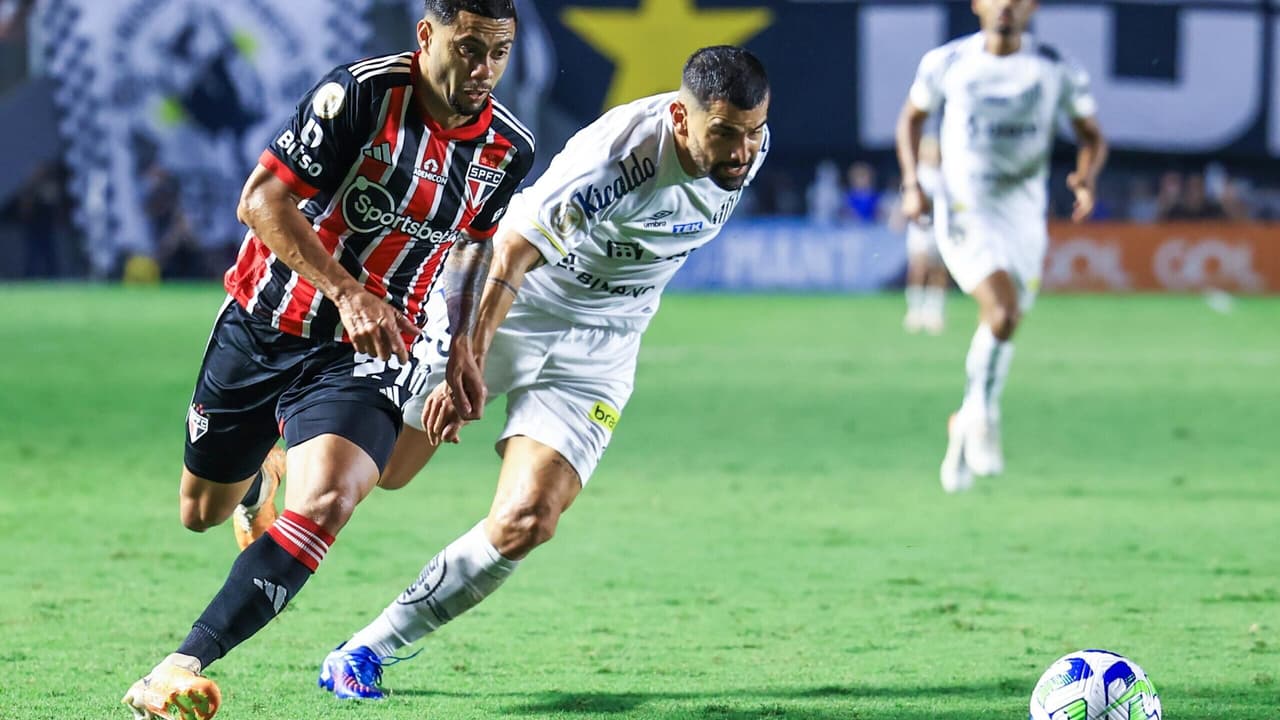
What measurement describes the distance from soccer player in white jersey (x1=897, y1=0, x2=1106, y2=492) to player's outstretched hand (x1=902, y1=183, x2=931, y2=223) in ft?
1.02

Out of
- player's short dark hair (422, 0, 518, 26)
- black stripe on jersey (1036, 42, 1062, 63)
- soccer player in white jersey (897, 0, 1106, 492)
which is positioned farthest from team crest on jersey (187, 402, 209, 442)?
black stripe on jersey (1036, 42, 1062, 63)

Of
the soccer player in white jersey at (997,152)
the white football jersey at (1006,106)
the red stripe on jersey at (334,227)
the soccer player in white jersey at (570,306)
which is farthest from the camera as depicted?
the white football jersey at (1006,106)

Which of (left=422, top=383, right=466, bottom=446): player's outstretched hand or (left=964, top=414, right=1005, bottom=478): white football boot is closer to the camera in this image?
(left=422, top=383, right=466, bottom=446): player's outstretched hand

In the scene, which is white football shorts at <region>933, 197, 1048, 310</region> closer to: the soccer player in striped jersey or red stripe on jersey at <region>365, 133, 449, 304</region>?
the soccer player in striped jersey

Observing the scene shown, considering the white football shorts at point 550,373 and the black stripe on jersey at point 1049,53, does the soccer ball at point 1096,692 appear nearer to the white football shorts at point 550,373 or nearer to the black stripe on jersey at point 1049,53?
the white football shorts at point 550,373

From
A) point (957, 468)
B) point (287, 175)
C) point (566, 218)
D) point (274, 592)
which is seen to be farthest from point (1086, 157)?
point (274, 592)

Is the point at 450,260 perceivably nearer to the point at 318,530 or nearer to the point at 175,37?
the point at 318,530

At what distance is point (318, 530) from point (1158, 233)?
24.3 metres

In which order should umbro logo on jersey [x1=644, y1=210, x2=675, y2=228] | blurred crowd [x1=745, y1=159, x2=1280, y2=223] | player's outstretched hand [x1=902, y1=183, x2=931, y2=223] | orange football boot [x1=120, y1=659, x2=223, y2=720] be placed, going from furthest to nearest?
blurred crowd [x1=745, y1=159, x2=1280, y2=223] < player's outstretched hand [x1=902, y1=183, x2=931, y2=223] < umbro logo on jersey [x1=644, y1=210, x2=675, y2=228] < orange football boot [x1=120, y1=659, x2=223, y2=720]

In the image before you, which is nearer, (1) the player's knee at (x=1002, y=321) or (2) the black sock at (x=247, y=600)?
(2) the black sock at (x=247, y=600)

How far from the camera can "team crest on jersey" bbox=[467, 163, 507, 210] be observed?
16.2ft

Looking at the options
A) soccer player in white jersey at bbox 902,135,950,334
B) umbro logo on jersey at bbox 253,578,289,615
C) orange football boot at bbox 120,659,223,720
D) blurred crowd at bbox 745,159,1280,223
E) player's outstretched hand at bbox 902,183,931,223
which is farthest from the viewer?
blurred crowd at bbox 745,159,1280,223

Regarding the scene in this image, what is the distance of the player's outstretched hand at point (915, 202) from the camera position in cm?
899

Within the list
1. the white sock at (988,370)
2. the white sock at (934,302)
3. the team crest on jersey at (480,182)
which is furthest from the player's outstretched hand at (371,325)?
the white sock at (934,302)
